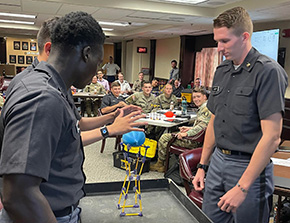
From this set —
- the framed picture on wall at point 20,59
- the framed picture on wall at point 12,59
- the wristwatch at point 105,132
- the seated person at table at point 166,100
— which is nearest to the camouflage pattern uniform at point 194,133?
the seated person at table at point 166,100

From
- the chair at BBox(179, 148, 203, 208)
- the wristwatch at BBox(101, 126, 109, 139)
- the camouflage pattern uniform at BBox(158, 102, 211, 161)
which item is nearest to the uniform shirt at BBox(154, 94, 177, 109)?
the camouflage pattern uniform at BBox(158, 102, 211, 161)

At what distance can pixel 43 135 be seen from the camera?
740 mm

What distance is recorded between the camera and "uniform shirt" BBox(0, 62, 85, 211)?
0.72m

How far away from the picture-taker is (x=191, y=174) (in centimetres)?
234

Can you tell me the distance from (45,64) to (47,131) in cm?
25

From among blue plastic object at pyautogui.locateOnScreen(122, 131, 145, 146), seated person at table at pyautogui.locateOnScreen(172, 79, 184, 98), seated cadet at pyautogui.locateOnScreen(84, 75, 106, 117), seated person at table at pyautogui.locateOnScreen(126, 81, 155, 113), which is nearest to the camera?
blue plastic object at pyautogui.locateOnScreen(122, 131, 145, 146)

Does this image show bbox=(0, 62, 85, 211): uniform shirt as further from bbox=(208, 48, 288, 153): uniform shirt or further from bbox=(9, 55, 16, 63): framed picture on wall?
bbox=(9, 55, 16, 63): framed picture on wall

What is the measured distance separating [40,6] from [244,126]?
6.51m

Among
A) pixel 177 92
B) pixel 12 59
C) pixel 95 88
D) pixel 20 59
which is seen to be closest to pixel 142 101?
pixel 95 88

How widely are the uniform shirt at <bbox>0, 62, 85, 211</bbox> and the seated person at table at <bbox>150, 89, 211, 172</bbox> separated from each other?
9.37 feet

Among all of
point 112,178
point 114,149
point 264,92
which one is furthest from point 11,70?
point 264,92

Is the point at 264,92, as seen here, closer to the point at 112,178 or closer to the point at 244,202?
the point at 244,202

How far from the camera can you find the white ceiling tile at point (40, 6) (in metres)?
6.35

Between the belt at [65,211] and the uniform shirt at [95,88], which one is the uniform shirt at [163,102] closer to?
the uniform shirt at [95,88]
